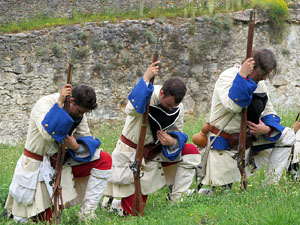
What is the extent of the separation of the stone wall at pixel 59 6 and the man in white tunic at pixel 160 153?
10.3 metres

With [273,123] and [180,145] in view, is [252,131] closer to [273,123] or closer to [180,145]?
[273,123]

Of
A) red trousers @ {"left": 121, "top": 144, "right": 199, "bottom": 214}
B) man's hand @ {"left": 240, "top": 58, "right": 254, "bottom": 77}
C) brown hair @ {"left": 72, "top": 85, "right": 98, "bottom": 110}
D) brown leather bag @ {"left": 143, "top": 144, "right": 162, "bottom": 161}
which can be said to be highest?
man's hand @ {"left": 240, "top": 58, "right": 254, "bottom": 77}

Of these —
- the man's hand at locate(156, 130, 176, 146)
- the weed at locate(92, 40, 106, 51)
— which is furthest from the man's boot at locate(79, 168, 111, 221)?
the weed at locate(92, 40, 106, 51)

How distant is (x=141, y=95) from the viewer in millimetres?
4820

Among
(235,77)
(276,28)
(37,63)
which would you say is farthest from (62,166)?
(276,28)

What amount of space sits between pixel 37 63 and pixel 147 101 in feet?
31.0

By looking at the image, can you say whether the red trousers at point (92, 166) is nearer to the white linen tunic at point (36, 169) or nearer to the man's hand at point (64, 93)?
the white linen tunic at point (36, 169)

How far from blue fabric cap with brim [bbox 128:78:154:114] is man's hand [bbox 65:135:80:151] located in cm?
71

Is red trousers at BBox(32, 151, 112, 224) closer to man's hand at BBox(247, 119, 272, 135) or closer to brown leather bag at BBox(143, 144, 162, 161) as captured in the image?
brown leather bag at BBox(143, 144, 162, 161)

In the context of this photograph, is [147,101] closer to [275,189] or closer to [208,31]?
[275,189]

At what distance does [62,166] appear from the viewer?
4.99 metres

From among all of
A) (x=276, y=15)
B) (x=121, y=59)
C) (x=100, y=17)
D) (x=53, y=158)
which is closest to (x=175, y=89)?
(x=53, y=158)

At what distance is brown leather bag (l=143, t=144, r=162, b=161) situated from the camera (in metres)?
5.46

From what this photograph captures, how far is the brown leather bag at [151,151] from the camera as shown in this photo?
5.46 m
